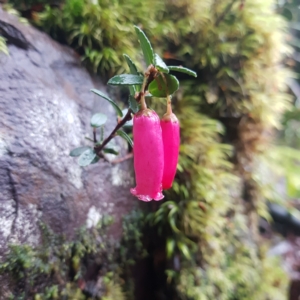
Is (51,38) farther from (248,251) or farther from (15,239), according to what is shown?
(248,251)

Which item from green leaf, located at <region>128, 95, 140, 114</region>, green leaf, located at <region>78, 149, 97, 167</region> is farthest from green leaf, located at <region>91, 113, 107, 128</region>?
green leaf, located at <region>128, 95, 140, 114</region>

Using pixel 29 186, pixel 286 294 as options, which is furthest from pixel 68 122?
pixel 286 294

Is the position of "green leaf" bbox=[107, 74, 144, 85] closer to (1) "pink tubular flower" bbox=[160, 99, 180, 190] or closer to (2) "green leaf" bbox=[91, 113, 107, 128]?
(1) "pink tubular flower" bbox=[160, 99, 180, 190]

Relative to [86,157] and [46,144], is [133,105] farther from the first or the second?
[46,144]

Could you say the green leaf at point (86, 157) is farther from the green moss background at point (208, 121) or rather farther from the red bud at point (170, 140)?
the green moss background at point (208, 121)

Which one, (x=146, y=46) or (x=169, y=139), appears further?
(x=169, y=139)

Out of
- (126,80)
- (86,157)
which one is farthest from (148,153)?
(86,157)
